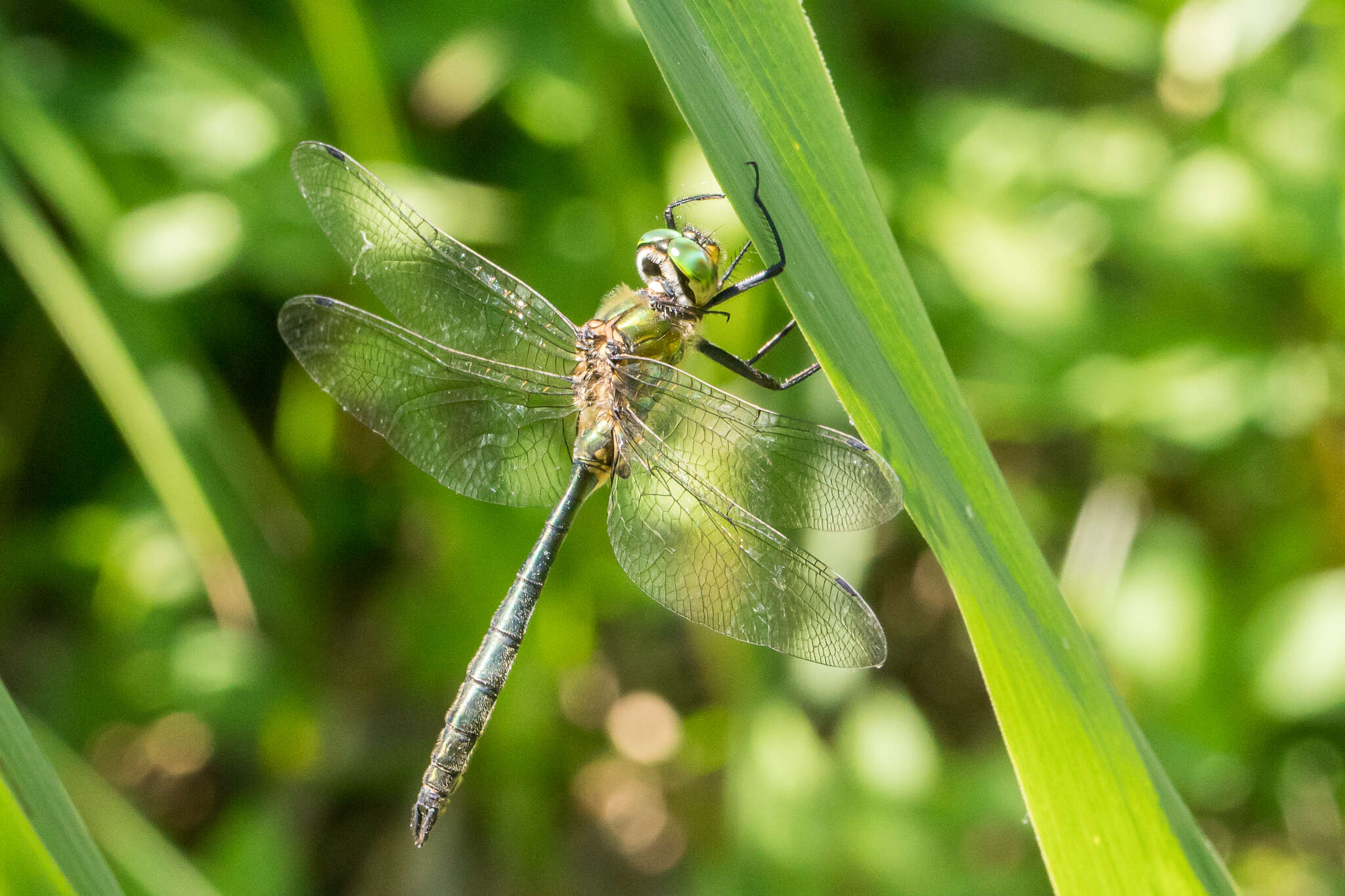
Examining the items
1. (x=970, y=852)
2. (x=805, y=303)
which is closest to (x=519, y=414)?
(x=805, y=303)

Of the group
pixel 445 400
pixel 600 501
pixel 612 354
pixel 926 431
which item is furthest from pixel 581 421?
pixel 926 431

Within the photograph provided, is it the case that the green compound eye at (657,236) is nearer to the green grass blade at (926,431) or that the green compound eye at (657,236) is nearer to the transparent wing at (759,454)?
the transparent wing at (759,454)

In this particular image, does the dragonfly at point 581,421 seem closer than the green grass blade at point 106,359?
Yes

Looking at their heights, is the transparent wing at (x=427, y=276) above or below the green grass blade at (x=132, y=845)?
above

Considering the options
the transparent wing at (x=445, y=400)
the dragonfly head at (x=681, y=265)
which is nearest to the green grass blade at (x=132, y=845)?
the transparent wing at (x=445, y=400)

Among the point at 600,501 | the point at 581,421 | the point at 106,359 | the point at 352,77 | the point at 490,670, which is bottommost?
the point at 490,670

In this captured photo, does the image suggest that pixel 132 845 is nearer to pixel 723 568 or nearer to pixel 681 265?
pixel 723 568
